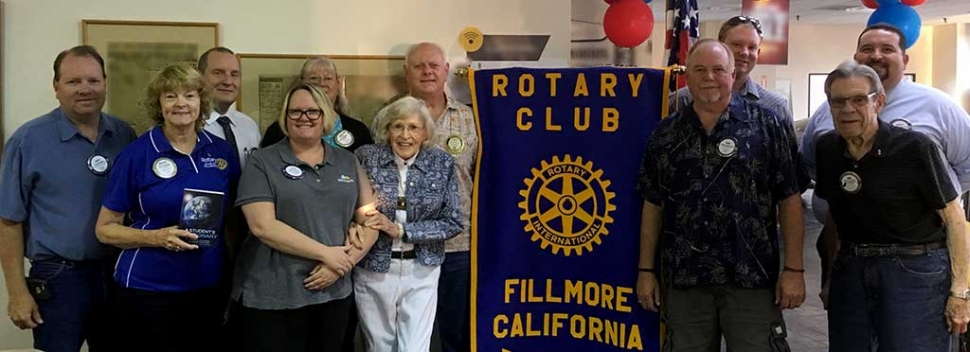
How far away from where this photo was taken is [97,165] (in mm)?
2479

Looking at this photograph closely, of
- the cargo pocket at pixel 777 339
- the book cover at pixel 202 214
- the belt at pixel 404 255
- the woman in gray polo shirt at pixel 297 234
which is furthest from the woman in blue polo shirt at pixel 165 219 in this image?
the cargo pocket at pixel 777 339

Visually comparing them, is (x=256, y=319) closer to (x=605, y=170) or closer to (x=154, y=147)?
(x=154, y=147)

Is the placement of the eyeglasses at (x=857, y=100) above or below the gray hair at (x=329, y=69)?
below

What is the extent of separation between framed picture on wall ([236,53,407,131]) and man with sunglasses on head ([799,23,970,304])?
2.00m

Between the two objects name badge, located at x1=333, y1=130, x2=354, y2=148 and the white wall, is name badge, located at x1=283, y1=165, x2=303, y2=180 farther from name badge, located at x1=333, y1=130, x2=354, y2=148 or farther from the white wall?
the white wall

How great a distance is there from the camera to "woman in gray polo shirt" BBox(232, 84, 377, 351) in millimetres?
2354

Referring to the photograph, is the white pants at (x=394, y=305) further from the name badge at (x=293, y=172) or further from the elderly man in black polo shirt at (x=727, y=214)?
the elderly man in black polo shirt at (x=727, y=214)

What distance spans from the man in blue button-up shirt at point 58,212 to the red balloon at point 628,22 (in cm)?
245

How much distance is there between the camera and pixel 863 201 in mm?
2311

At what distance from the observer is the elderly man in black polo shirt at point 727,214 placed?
234 cm

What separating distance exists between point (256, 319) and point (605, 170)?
136 centimetres

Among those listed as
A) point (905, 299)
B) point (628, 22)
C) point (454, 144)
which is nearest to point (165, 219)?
point (454, 144)

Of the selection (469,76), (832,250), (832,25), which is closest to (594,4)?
(469,76)

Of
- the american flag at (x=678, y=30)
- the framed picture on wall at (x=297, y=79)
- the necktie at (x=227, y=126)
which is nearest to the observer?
the necktie at (x=227, y=126)
